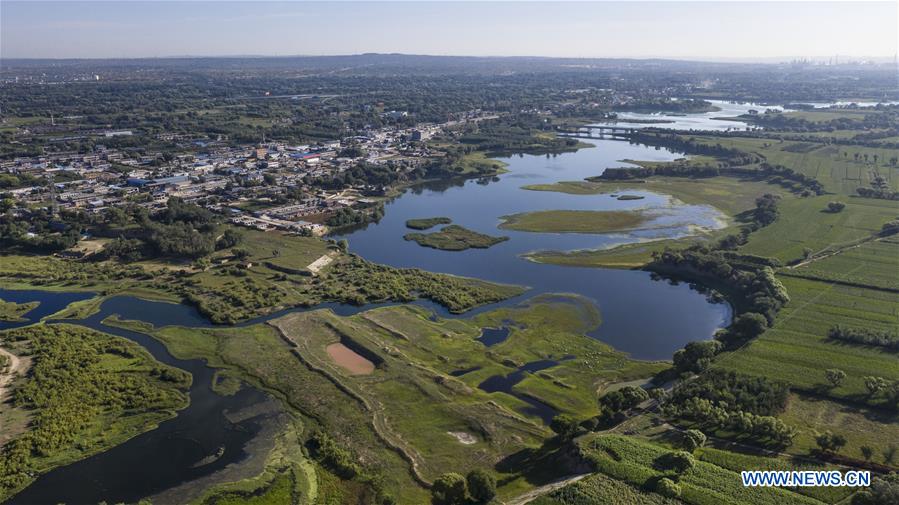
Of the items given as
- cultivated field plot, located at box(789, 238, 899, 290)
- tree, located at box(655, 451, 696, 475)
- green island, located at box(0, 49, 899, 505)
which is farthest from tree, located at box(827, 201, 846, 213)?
tree, located at box(655, 451, 696, 475)

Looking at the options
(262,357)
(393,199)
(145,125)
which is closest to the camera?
(262,357)

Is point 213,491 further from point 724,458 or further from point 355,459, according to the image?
point 724,458

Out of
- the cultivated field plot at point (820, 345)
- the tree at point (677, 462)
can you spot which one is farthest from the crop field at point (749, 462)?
the cultivated field plot at point (820, 345)

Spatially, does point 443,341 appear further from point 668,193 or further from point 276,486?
point 668,193

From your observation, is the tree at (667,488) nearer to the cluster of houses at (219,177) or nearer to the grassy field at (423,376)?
the grassy field at (423,376)

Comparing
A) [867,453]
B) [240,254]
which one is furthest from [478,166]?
[867,453]

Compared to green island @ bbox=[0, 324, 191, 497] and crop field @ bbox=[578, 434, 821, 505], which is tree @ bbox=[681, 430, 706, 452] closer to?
crop field @ bbox=[578, 434, 821, 505]

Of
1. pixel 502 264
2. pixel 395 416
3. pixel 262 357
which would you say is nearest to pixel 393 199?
pixel 502 264
